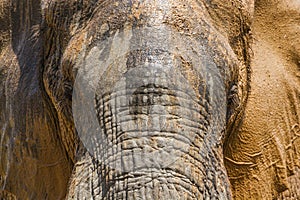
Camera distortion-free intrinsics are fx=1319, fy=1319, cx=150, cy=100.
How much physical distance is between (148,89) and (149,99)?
2cm

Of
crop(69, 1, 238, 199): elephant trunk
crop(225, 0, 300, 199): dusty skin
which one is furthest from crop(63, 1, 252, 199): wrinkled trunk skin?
crop(225, 0, 300, 199): dusty skin

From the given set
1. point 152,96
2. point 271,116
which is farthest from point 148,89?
point 271,116

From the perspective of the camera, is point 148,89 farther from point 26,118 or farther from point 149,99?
point 26,118

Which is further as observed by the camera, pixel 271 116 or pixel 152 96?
pixel 271 116

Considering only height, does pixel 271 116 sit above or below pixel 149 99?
above

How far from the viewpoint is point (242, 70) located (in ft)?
10.9

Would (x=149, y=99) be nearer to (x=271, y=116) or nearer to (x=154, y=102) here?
(x=154, y=102)

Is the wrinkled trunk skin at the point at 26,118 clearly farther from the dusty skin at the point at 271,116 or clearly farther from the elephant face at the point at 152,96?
the dusty skin at the point at 271,116

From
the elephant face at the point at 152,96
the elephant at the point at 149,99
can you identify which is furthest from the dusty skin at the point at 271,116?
the elephant face at the point at 152,96

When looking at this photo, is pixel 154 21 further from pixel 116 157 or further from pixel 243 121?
pixel 243 121

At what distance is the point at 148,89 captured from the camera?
289 centimetres

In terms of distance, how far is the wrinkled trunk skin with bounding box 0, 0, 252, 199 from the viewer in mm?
2873

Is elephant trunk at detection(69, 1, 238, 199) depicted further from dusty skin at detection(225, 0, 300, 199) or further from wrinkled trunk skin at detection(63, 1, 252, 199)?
dusty skin at detection(225, 0, 300, 199)

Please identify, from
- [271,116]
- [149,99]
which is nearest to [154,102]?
[149,99]
